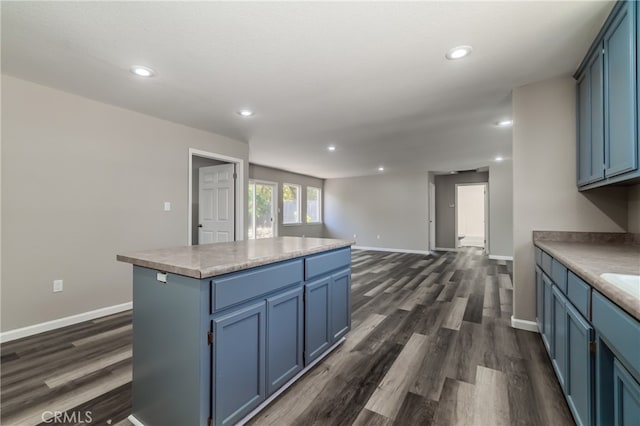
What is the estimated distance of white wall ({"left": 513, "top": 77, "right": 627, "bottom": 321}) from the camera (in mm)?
2441

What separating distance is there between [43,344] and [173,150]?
2.44 m

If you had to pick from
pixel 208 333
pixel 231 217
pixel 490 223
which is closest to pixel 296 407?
pixel 208 333

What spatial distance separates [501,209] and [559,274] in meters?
5.76

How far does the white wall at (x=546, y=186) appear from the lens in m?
2.44

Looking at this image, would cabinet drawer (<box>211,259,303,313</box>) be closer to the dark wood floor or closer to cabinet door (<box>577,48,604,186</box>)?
the dark wood floor

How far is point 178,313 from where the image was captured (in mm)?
1385

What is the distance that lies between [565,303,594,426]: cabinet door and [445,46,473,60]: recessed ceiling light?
179cm

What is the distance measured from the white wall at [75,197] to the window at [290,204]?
14.4 ft

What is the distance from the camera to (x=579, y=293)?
4.54ft

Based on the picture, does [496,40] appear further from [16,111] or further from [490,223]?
[490,223]

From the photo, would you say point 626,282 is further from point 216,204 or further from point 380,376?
point 216,204

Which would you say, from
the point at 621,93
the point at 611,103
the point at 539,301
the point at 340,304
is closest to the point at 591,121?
the point at 611,103

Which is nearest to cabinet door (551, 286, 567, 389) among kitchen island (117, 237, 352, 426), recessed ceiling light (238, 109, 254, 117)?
kitchen island (117, 237, 352, 426)

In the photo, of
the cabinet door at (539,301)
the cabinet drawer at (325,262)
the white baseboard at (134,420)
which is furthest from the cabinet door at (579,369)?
the white baseboard at (134,420)
